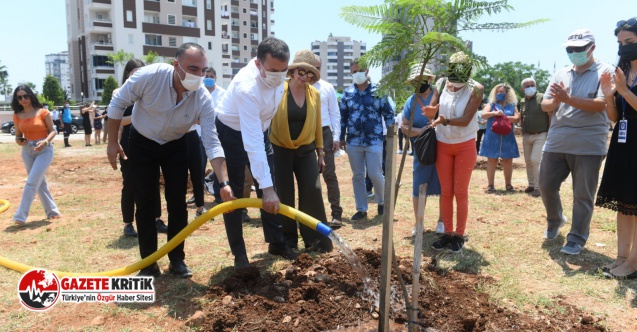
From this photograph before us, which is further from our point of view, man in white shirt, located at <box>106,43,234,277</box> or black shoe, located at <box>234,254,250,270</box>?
black shoe, located at <box>234,254,250,270</box>

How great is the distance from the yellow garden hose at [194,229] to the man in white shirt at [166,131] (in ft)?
0.41

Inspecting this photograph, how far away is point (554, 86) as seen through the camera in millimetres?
4168

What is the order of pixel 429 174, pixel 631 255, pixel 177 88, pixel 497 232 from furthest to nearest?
pixel 497 232 < pixel 429 174 < pixel 631 255 < pixel 177 88

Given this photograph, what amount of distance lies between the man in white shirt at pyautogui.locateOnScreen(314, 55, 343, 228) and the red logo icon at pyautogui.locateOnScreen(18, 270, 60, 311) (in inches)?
125

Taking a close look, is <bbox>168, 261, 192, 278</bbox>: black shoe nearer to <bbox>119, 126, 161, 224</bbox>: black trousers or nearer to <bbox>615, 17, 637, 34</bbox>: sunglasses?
<bbox>119, 126, 161, 224</bbox>: black trousers

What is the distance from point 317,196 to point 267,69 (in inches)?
60.3

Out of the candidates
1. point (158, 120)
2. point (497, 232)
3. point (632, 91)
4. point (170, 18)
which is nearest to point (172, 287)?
point (158, 120)

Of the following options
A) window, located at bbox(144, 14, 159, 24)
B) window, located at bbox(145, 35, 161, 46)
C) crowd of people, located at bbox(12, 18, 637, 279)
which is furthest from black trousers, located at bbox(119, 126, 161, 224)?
window, located at bbox(144, 14, 159, 24)

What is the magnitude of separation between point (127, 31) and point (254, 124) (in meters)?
54.2

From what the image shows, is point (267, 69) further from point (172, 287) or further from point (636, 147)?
point (636, 147)

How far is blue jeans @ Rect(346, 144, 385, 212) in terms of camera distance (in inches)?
240

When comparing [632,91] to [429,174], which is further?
[429,174]

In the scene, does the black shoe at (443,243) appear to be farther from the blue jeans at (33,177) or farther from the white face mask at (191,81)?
the blue jeans at (33,177)

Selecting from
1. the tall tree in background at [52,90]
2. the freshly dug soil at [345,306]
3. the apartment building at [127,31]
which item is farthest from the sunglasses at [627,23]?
the tall tree in background at [52,90]
